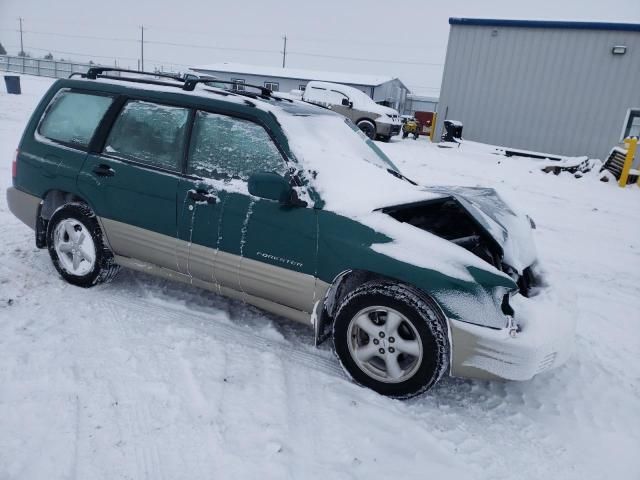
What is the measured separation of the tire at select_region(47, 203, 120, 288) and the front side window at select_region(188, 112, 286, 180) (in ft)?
3.65

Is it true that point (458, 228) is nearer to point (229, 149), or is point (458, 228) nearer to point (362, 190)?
point (362, 190)

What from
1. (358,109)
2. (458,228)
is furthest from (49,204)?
(358,109)

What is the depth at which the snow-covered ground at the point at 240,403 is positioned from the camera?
7.45ft

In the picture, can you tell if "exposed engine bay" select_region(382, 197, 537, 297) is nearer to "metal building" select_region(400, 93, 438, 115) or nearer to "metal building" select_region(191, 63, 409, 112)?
"metal building" select_region(191, 63, 409, 112)

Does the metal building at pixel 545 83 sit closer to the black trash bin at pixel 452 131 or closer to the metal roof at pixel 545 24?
the metal roof at pixel 545 24

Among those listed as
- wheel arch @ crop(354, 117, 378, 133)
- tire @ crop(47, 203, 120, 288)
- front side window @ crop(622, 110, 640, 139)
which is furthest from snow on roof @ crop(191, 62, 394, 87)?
tire @ crop(47, 203, 120, 288)

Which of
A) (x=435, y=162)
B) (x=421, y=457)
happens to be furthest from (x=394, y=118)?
(x=421, y=457)

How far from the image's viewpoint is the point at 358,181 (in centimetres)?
308

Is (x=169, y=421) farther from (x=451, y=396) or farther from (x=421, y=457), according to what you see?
(x=451, y=396)

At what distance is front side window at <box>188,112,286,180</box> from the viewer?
10.0 ft

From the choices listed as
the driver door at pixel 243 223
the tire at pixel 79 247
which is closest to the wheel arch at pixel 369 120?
the tire at pixel 79 247

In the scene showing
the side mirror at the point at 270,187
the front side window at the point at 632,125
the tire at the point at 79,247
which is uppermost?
the front side window at the point at 632,125

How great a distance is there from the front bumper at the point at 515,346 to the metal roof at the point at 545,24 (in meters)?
16.7

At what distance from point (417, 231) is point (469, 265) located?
36cm
